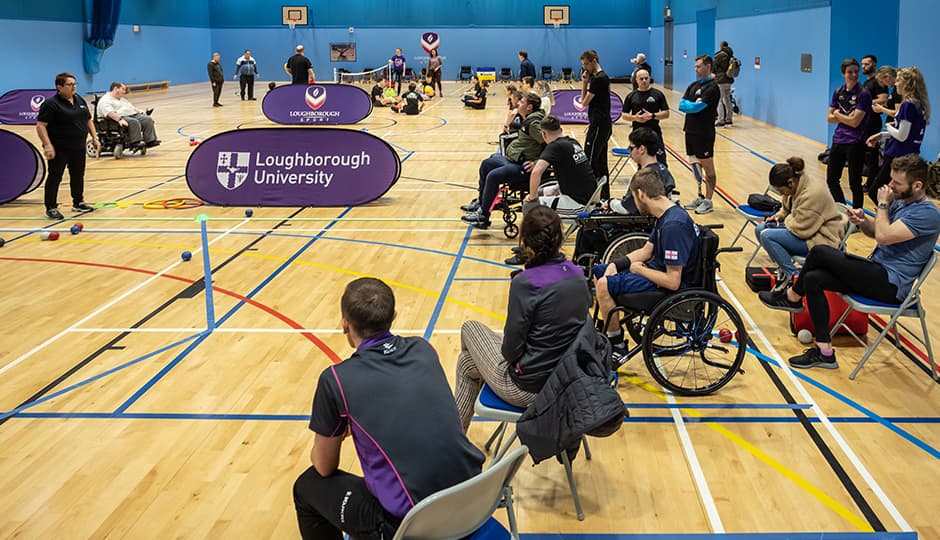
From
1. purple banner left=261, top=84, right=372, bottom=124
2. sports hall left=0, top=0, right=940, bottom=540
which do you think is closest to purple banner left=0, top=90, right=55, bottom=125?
purple banner left=261, top=84, right=372, bottom=124

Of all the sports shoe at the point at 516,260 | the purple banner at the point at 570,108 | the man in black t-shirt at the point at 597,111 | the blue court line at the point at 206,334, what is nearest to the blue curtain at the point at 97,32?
the purple banner at the point at 570,108

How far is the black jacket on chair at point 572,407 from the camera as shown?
3639 millimetres

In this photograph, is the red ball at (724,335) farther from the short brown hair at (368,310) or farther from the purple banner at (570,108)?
the purple banner at (570,108)

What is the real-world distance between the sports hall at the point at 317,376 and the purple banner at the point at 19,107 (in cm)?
660

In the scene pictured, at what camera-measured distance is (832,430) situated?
491 centimetres

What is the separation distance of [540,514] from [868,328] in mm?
3595

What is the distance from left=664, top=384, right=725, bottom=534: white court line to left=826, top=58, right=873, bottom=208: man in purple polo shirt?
5.63m

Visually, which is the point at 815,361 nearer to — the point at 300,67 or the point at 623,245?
the point at 623,245

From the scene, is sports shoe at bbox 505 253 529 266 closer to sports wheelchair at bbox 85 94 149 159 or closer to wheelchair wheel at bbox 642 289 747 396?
wheelchair wheel at bbox 642 289 747 396

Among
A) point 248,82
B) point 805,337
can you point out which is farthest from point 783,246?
point 248,82

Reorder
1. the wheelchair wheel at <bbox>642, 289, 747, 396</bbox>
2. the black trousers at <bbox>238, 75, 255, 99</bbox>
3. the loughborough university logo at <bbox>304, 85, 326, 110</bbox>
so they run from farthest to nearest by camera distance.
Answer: the black trousers at <bbox>238, 75, 255, 99</bbox>
the loughborough university logo at <bbox>304, 85, 326, 110</bbox>
the wheelchair wheel at <bbox>642, 289, 747, 396</bbox>

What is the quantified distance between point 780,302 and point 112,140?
13246 millimetres

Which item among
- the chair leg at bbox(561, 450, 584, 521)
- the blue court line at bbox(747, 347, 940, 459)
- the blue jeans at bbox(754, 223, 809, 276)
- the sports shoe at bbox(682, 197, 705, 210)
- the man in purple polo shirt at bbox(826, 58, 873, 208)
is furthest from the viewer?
the sports shoe at bbox(682, 197, 705, 210)

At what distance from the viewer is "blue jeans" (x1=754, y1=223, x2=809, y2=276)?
6582mm
